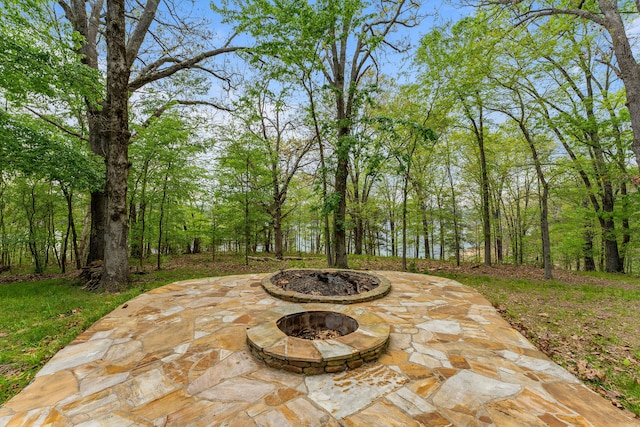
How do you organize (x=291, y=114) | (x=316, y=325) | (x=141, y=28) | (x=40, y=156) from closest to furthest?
(x=316, y=325) → (x=40, y=156) → (x=141, y=28) → (x=291, y=114)

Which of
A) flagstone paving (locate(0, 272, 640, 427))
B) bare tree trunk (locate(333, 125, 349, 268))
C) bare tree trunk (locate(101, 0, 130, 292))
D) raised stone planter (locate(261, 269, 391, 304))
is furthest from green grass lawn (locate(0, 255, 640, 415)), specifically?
bare tree trunk (locate(333, 125, 349, 268))

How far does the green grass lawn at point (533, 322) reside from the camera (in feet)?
7.43

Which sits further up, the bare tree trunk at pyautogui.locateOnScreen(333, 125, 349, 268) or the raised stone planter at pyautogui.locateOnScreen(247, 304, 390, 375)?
the bare tree trunk at pyautogui.locateOnScreen(333, 125, 349, 268)

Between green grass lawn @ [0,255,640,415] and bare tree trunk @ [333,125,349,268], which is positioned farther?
bare tree trunk @ [333,125,349,268]

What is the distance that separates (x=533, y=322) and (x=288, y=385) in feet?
12.1

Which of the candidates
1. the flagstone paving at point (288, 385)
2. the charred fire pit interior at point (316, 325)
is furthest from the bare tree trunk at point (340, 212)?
the flagstone paving at point (288, 385)

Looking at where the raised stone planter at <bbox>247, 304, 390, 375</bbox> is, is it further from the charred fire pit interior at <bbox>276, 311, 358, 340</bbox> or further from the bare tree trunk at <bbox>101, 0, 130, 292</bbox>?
the bare tree trunk at <bbox>101, 0, 130, 292</bbox>

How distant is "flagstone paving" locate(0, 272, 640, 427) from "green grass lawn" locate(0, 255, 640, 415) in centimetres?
36

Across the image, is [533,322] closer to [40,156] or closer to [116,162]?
[116,162]

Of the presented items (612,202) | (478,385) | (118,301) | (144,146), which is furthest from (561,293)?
(144,146)

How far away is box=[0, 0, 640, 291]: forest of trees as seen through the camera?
4.59 m

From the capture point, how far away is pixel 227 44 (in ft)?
23.2

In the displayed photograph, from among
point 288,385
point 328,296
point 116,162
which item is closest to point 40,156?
point 116,162

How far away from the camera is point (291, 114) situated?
33.0ft
